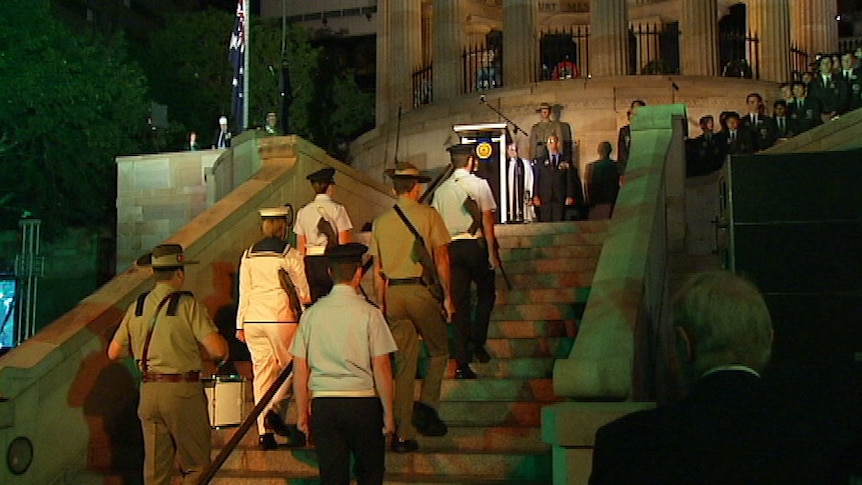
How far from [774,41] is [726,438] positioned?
26.5 m

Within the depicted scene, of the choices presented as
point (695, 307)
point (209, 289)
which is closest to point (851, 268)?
point (209, 289)

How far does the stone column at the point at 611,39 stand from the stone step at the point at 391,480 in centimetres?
1934

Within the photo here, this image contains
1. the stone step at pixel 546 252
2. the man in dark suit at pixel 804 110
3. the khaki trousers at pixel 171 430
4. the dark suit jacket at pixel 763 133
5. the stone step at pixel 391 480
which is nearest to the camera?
the khaki trousers at pixel 171 430

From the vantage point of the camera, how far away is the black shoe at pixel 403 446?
27.0 ft

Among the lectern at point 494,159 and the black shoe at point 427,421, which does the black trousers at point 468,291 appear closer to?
the black shoe at point 427,421

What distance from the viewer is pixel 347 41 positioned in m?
55.2

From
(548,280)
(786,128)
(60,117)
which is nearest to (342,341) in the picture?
(548,280)

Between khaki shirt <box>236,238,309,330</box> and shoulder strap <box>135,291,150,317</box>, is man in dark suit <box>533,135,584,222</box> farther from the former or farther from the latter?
shoulder strap <box>135,291,150,317</box>

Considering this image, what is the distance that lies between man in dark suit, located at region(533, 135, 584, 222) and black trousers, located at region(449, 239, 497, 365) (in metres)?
8.08

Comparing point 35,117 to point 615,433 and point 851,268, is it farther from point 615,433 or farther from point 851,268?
point 615,433

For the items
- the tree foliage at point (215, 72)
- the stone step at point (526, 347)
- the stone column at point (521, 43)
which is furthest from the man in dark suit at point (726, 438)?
the tree foliage at point (215, 72)

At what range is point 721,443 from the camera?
2822 millimetres

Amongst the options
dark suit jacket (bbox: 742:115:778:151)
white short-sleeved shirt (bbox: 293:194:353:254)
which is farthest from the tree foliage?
white short-sleeved shirt (bbox: 293:194:353:254)

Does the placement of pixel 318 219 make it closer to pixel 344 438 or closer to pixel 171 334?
pixel 171 334
